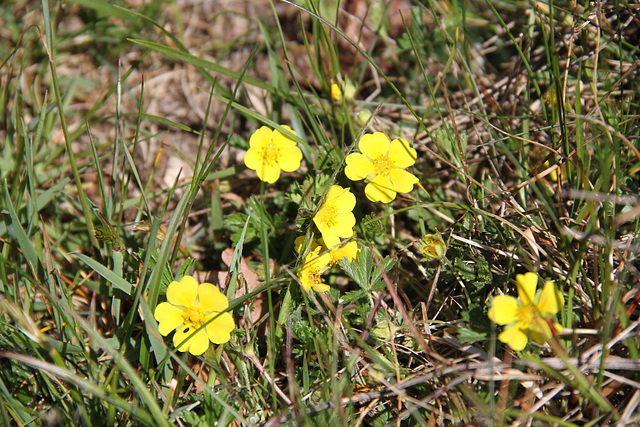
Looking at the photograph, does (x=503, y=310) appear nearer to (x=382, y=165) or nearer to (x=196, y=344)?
(x=382, y=165)

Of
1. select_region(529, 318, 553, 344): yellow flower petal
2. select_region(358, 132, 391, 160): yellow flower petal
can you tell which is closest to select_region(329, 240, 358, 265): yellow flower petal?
select_region(358, 132, 391, 160): yellow flower petal

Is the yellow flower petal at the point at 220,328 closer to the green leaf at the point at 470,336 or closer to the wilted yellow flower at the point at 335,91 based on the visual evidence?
the green leaf at the point at 470,336

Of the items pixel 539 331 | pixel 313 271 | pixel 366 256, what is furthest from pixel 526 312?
pixel 313 271

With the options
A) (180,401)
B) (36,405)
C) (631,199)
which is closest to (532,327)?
(631,199)

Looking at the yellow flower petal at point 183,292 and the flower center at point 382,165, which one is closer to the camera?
the yellow flower petal at point 183,292

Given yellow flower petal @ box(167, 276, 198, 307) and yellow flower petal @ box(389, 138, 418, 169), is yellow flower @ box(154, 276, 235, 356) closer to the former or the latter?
yellow flower petal @ box(167, 276, 198, 307)

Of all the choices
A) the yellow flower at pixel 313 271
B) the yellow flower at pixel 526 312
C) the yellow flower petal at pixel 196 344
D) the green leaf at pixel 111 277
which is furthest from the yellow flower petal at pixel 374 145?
the green leaf at pixel 111 277
